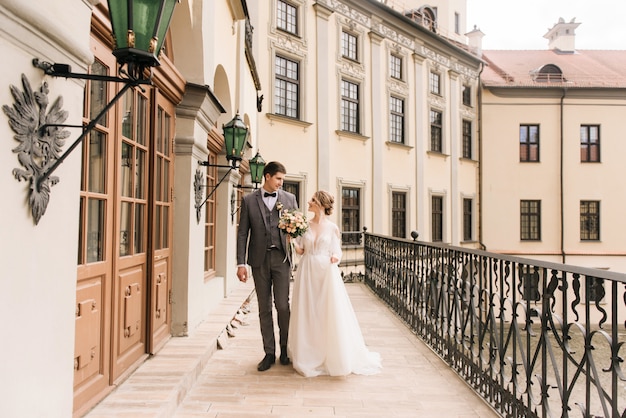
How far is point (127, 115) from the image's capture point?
3820mm

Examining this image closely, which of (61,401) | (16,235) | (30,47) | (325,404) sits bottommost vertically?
(325,404)

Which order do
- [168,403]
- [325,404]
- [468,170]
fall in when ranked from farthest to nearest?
[468,170] < [325,404] < [168,403]

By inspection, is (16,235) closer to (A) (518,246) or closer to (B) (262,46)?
(B) (262,46)

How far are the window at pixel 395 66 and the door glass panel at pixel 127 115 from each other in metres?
16.1

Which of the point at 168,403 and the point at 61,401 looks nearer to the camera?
the point at 61,401

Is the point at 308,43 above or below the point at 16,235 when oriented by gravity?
above

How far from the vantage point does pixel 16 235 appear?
1.86 metres

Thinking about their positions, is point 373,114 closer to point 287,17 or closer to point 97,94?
point 287,17

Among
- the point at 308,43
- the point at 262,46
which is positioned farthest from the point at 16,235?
the point at 308,43

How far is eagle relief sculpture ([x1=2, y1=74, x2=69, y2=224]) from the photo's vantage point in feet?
6.05

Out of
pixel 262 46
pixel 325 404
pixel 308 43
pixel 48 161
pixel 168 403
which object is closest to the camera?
pixel 48 161

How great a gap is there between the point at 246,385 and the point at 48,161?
9.19ft

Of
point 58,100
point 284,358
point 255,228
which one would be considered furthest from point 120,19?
point 284,358

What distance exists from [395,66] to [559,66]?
40.2 feet
